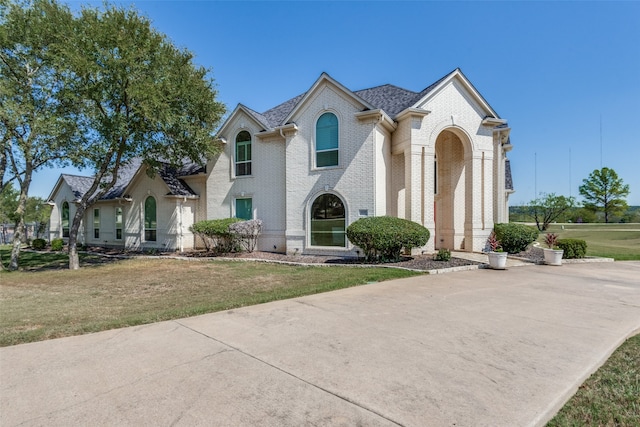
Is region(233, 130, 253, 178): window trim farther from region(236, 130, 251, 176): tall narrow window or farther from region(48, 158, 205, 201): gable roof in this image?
region(48, 158, 205, 201): gable roof

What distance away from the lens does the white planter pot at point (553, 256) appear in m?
12.1

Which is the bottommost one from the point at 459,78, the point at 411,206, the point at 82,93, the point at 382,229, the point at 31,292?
the point at 31,292

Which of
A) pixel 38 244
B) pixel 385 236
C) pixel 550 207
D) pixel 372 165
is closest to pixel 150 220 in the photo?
pixel 38 244

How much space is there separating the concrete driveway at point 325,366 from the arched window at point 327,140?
392 inches

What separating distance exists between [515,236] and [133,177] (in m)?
22.7

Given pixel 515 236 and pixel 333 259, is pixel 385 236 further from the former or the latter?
pixel 515 236

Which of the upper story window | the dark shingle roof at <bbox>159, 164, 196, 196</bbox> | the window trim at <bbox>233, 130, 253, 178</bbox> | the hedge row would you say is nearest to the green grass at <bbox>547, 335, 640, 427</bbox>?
the hedge row

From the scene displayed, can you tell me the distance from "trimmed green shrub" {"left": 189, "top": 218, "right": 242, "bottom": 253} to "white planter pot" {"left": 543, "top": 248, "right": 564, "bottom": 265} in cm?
1435

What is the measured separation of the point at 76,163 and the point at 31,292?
764cm

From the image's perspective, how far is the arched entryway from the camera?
51.7ft

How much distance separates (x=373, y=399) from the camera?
116 inches

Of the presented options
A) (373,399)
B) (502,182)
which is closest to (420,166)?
(502,182)

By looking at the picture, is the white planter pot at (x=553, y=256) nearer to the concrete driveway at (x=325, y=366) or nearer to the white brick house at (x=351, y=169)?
the white brick house at (x=351, y=169)

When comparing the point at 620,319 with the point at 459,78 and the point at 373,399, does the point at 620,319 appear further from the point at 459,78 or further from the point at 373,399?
the point at 459,78
